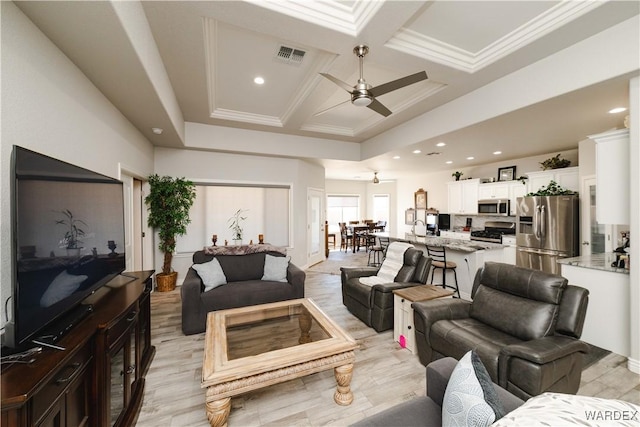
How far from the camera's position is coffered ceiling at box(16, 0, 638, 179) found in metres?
1.92

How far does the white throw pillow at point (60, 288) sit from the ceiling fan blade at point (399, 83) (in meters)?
2.59

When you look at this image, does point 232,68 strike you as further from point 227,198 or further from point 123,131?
point 227,198

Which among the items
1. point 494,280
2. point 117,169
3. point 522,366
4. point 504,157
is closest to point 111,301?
point 117,169

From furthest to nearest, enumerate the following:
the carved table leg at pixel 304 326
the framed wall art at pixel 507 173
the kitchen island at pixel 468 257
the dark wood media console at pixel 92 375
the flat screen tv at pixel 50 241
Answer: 1. the framed wall art at pixel 507 173
2. the kitchen island at pixel 468 257
3. the carved table leg at pixel 304 326
4. the flat screen tv at pixel 50 241
5. the dark wood media console at pixel 92 375

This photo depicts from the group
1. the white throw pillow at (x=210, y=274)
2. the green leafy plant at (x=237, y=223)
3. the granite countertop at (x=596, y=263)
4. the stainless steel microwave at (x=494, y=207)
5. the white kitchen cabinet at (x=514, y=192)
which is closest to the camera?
the granite countertop at (x=596, y=263)

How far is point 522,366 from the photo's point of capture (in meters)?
1.64

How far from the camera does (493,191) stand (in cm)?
610

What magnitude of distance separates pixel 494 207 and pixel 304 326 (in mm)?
5654

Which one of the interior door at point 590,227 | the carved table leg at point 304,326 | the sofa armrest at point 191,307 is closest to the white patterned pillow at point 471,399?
the carved table leg at point 304,326

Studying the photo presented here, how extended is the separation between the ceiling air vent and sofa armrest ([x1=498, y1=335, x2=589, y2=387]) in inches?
125

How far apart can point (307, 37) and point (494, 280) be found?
2.78 m

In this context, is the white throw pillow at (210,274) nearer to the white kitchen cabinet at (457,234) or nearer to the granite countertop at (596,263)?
the granite countertop at (596,263)

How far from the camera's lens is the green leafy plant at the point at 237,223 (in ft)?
17.7

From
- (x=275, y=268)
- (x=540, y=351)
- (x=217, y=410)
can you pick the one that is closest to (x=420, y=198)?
(x=275, y=268)
